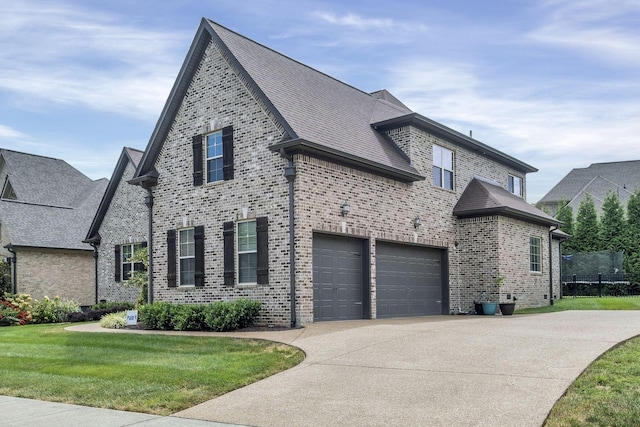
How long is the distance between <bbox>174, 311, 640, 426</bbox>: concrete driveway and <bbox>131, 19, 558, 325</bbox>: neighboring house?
13.1 ft

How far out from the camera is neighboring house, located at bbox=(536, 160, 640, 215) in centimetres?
4996

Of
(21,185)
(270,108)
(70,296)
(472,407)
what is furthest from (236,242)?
(21,185)

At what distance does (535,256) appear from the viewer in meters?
25.4

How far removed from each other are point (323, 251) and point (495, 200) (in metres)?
8.34

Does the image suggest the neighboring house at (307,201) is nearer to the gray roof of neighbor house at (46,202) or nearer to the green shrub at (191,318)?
the green shrub at (191,318)

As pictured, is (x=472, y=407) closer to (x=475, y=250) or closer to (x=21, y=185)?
(x=475, y=250)

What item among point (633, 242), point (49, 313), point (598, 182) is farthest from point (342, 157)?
point (598, 182)

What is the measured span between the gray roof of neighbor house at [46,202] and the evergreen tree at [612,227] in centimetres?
2817

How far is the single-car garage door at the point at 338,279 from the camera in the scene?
55.2 feet

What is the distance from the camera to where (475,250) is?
74.2 ft

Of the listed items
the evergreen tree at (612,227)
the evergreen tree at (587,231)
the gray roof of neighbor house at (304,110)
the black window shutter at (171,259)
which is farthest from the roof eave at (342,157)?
the evergreen tree at (587,231)

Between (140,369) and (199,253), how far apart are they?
8325 millimetres

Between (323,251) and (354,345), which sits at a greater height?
(323,251)

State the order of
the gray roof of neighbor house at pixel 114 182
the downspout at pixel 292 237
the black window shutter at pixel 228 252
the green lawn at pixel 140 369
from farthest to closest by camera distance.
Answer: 1. the gray roof of neighbor house at pixel 114 182
2. the black window shutter at pixel 228 252
3. the downspout at pixel 292 237
4. the green lawn at pixel 140 369
